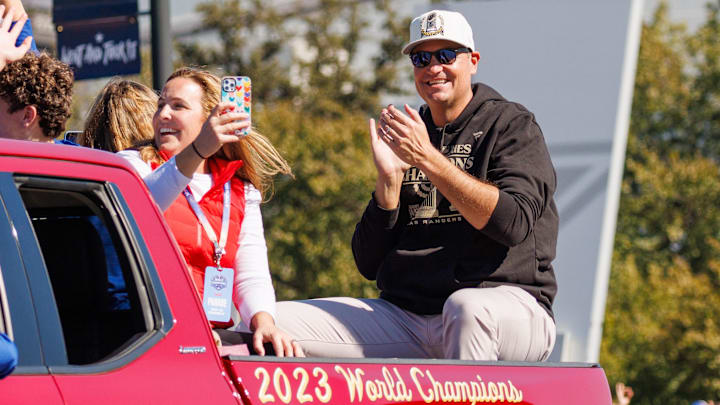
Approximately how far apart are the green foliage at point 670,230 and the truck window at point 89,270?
61.7 feet

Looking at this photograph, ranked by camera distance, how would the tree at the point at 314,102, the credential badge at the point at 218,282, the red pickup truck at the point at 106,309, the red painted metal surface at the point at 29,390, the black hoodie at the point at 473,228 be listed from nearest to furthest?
the red painted metal surface at the point at 29,390
the red pickup truck at the point at 106,309
the credential badge at the point at 218,282
the black hoodie at the point at 473,228
the tree at the point at 314,102

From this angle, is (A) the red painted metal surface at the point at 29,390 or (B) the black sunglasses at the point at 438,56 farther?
(B) the black sunglasses at the point at 438,56

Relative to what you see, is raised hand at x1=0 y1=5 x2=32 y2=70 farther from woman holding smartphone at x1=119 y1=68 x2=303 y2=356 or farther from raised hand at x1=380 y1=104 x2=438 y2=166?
raised hand at x1=380 y1=104 x2=438 y2=166

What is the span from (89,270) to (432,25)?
1894 millimetres

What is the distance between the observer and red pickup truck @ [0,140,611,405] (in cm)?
240

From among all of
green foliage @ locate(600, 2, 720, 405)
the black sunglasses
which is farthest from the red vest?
green foliage @ locate(600, 2, 720, 405)

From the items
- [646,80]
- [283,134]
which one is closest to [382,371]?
[283,134]

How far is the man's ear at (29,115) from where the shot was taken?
12.2 ft

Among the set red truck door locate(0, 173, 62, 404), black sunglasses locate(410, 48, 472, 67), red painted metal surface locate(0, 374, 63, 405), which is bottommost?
red painted metal surface locate(0, 374, 63, 405)

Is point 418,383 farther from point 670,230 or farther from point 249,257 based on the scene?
point 670,230

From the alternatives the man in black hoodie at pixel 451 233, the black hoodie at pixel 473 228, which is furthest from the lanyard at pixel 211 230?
the black hoodie at pixel 473 228

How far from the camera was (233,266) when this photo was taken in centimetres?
372

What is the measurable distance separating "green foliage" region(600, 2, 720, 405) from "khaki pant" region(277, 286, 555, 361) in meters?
17.3

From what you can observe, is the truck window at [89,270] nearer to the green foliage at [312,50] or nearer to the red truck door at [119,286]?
the red truck door at [119,286]
